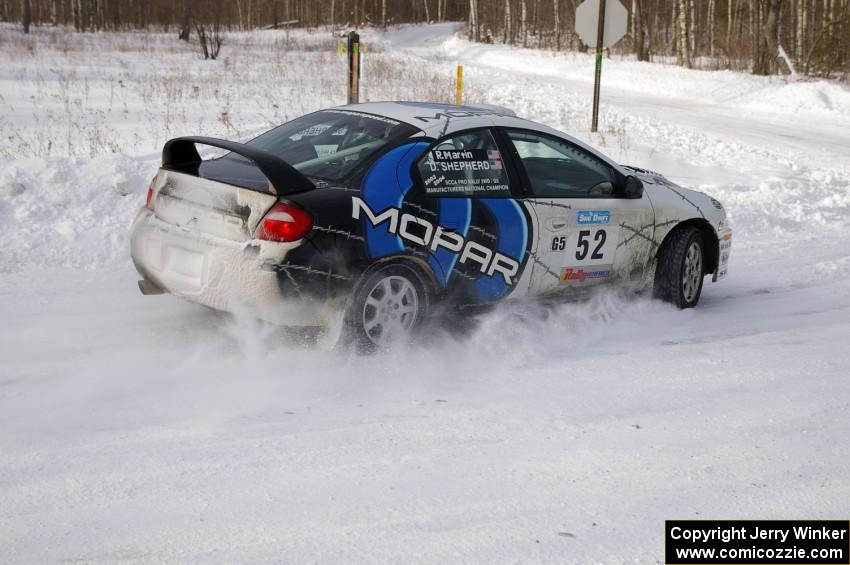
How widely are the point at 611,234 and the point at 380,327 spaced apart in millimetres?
2083


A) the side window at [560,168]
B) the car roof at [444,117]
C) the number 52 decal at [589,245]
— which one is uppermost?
the car roof at [444,117]

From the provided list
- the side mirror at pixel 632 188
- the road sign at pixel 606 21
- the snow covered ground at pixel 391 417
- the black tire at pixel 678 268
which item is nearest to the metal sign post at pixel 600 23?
the road sign at pixel 606 21

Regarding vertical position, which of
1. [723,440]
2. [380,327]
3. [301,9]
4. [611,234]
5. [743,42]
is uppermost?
[301,9]

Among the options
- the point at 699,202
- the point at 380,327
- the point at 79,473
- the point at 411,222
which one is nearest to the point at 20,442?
the point at 79,473

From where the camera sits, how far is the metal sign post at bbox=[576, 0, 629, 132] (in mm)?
17281

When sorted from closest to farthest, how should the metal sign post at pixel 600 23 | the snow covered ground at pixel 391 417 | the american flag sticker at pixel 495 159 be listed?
the snow covered ground at pixel 391 417
the american flag sticker at pixel 495 159
the metal sign post at pixel 600 23

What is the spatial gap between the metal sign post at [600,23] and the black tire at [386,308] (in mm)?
12465

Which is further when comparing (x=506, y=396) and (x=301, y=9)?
(x=301, y=9)

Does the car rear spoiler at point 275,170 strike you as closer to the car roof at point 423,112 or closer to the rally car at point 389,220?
the rally car at point 389,220

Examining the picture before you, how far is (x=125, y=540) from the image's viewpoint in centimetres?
323

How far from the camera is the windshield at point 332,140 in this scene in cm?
544

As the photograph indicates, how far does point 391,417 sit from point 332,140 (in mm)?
2058

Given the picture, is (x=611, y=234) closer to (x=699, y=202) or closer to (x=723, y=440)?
(x=699, y=202)

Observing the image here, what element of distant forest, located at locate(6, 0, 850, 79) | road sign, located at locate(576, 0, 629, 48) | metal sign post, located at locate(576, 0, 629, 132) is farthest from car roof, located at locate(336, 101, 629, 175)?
distant forest, located at locate(6, 0, 850, 79)
